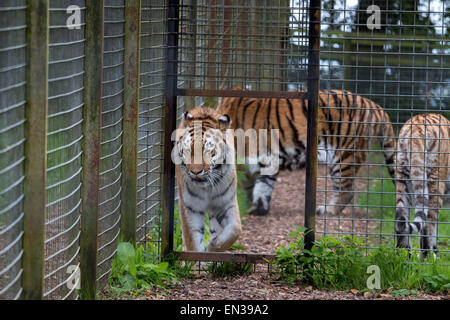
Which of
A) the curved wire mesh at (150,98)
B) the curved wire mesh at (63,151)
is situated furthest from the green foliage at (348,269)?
the curved wire mesh at (63,151)

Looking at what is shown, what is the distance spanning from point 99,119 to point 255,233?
408 cm

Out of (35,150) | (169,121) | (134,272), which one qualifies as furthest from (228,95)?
(35,150)

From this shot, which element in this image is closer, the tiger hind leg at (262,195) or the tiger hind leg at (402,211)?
the tiger hind leg at (402,211)

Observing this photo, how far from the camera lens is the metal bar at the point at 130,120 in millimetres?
4336

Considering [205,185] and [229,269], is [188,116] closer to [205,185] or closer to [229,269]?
[205,185]

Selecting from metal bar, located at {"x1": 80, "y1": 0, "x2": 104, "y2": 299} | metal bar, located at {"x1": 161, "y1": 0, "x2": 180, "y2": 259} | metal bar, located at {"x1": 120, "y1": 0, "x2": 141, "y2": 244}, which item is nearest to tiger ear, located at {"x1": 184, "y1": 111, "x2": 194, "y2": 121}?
metal bar, located at {"x1": 161, "y1": 0, "x2": 180, "y2": 259}

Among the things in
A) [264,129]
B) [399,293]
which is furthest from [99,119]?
[264,129]

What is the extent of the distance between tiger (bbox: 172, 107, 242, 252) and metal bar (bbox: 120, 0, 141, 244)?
2.34 ft

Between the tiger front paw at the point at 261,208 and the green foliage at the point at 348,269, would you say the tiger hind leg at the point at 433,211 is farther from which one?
the tiger front paw at the point at 261,208

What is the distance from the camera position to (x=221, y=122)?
5.44 meters

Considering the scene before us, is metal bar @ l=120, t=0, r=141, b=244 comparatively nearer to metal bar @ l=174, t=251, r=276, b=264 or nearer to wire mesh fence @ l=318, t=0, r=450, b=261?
metal bar @ l=174, t=251, r=276, b=264
